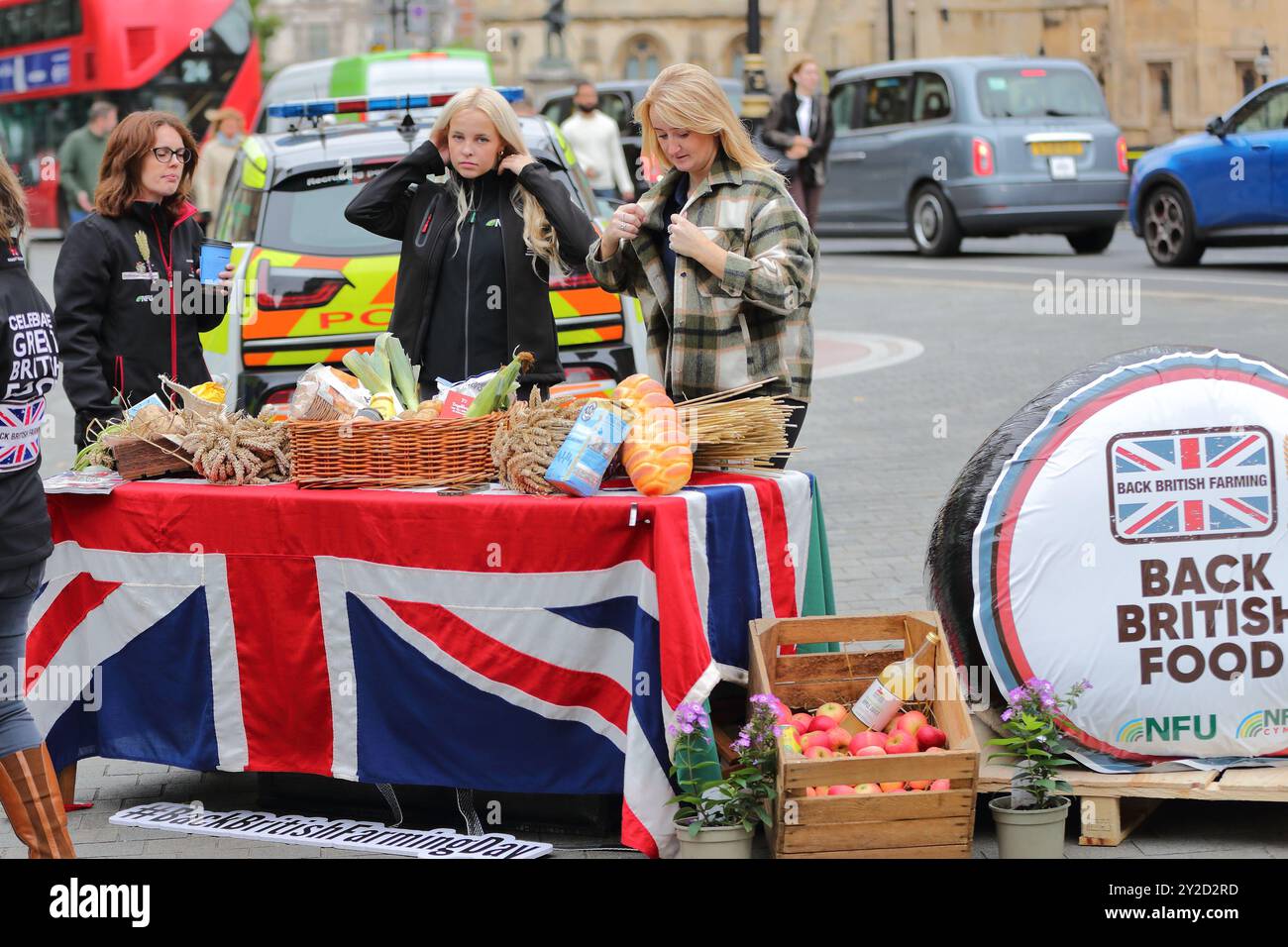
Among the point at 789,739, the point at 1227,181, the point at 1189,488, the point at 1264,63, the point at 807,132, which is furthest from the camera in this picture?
the point at 1264,63

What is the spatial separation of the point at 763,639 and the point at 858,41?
197ft

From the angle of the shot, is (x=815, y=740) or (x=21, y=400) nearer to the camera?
(x=21, y=400)

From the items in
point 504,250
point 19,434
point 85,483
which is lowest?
point 85,483

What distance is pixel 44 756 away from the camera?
473 cm

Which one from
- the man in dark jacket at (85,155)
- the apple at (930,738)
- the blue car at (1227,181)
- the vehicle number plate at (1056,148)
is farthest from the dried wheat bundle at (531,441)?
the vehicle number plate at (1056,148)

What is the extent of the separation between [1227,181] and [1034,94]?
4006 millimetres

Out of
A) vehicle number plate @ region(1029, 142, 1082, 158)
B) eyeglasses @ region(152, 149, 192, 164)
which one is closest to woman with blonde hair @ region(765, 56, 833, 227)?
vehicle number plate @ region(1029, 142, 1082, 158)

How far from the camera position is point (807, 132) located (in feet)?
64.1

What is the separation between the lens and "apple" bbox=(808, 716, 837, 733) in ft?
16.4

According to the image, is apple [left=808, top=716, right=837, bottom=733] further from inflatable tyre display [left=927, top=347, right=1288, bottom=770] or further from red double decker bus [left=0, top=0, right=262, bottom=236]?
red double decker bus [left=0, top=0, right=262, bottom=236]

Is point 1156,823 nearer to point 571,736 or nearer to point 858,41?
point 571,736

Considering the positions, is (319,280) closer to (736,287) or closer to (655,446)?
(736,287)

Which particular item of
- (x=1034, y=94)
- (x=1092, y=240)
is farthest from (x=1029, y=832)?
(x=1092, y=240)

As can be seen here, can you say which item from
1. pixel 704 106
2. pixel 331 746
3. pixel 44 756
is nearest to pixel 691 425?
pixel 704 106
